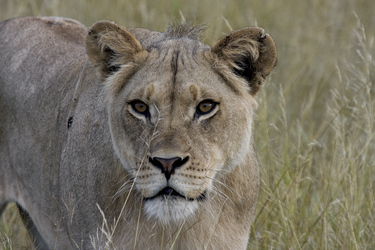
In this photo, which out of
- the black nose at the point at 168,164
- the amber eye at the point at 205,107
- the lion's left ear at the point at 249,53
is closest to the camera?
the black nose at the point at 168,164

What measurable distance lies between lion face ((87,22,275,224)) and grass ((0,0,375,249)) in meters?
0.78

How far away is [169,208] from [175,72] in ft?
2.37

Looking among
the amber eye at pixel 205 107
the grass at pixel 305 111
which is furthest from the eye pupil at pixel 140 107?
the grass at pixel 305 111

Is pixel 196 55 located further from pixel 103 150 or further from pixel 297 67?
pixel 297 67

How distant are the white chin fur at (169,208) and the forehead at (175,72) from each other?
534 mm

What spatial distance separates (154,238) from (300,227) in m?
1.63

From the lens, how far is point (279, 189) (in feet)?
17.0

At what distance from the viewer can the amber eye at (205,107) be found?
341 cm

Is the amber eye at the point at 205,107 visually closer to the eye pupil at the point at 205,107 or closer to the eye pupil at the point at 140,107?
the eye pupil at the point at 205,107

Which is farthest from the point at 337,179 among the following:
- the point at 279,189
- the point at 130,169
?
the point at 130,169

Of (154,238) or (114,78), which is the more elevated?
(114,78)

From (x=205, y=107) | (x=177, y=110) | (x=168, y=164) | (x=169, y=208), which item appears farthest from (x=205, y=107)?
(x=169, y=208)

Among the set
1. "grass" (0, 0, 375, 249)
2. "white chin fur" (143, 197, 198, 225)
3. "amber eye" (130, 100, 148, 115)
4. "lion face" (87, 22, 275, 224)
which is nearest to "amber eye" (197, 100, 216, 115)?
"lion face" (87, 22, 275, 224)

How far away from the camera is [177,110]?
335 centimetres
